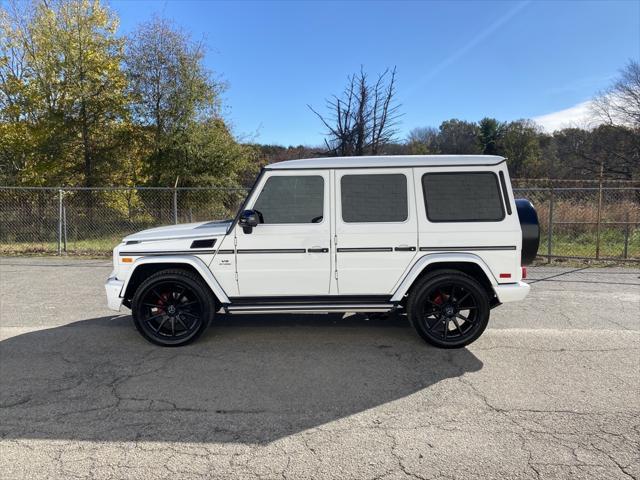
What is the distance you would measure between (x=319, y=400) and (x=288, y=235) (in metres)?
1.75

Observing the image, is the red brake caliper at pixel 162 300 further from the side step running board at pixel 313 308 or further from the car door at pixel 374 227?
the car door at pixel 374 227

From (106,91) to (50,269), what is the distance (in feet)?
31.3

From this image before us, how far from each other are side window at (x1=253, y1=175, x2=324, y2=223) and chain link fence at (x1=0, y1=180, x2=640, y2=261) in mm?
7760

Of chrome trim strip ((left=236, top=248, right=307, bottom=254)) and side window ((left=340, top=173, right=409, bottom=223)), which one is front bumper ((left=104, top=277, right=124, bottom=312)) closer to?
chrome trim strip ((left=236, top=248, right=307, bottom=254))

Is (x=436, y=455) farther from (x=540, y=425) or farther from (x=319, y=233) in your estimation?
(x=319, y=233)

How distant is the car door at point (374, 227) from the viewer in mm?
4547

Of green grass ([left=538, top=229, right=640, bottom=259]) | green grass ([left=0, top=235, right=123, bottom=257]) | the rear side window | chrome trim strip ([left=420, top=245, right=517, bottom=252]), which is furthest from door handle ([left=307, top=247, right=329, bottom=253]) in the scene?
green grass ([left=0, top=235, right=123, bottom=257])

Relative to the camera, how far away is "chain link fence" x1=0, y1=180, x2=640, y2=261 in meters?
12.7

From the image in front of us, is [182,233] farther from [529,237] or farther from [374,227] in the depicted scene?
[529,237]

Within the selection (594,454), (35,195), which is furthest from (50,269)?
(594,454)

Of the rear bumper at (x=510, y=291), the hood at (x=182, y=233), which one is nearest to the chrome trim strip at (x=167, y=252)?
the hood at (x=182, y=233)

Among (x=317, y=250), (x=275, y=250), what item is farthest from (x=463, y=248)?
(x=275, y=250)

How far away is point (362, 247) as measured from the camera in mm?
4555

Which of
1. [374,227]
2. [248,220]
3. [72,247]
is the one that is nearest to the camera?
[248,220]
